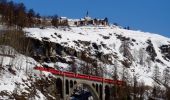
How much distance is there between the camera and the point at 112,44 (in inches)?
6644

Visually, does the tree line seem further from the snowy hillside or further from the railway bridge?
the railway bridge

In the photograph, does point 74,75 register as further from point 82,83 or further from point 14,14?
point 14,14

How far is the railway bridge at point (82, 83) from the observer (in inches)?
3816

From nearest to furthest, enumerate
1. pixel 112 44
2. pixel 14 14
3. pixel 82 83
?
pixel 82 83 < pixel 14 14 < pixel 112 44

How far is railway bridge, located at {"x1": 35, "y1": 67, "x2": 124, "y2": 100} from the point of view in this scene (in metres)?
96.9

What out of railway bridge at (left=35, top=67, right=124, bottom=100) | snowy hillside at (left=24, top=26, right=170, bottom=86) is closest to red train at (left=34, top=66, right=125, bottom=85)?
railway bridge at (left=35, top=67, right=124, bottom=100)

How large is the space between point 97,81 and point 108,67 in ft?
114

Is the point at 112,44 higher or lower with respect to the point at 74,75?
higher

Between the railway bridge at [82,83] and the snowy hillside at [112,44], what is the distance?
19874mm

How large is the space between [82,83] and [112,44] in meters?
63.3

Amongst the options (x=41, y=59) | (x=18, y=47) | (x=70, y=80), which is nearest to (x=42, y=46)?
(x=41, y=59)

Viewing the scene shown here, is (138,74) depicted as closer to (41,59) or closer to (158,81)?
(158,81)

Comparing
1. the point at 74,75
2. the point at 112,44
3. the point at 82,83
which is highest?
the point at 112,44

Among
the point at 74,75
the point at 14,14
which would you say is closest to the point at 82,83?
the point at 74,75
